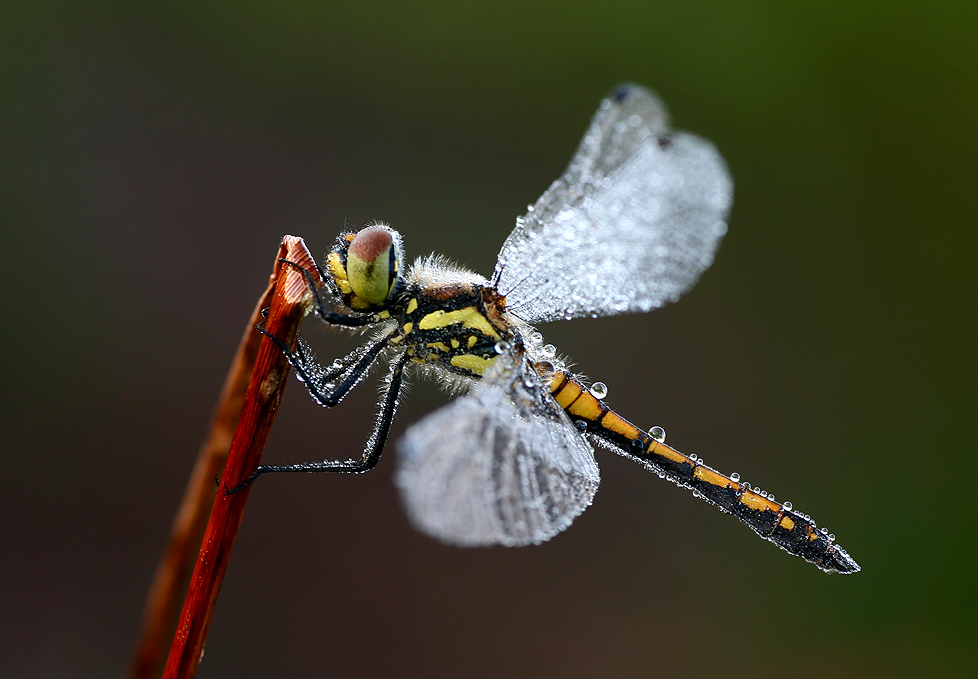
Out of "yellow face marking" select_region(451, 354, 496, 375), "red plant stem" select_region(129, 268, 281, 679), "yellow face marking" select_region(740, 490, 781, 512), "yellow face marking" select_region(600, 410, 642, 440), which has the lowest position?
"red plant stem" select_region(129, 268, 281, 679)

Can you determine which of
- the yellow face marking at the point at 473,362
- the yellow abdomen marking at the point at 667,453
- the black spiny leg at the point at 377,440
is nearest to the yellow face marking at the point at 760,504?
the yellow abdomen marking at the point at 667,453

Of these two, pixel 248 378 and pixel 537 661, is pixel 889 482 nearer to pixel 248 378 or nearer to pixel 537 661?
pixel 537 661

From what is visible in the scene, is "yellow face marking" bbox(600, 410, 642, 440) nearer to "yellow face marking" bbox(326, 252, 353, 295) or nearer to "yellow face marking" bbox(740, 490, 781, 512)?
"yellow face marking" bbox(740, 490, 781, 512)

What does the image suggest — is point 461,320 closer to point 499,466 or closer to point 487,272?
point 499,466

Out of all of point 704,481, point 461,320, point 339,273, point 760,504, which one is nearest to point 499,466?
point 461,320

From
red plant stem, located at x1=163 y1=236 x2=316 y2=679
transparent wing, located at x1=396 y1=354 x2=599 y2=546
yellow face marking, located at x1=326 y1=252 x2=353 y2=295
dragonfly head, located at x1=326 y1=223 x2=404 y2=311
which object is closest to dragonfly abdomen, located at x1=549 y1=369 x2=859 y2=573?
transparent wing, located at x1=396 y1=354 x2=599 y2=546

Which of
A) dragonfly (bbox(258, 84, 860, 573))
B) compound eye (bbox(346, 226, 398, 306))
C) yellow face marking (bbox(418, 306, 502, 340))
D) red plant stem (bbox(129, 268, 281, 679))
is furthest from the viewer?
yellow face marking (bbox(418, 306, 502, 340))
